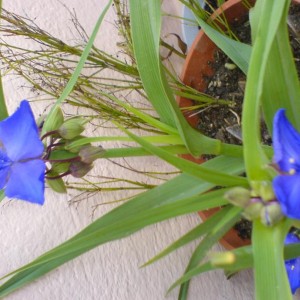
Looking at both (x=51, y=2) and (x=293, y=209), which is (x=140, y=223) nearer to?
(x=293, y=209)

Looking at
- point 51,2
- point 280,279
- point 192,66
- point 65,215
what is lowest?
point 280,279

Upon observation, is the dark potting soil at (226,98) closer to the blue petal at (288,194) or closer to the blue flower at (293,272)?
the blue flower at (293,272)

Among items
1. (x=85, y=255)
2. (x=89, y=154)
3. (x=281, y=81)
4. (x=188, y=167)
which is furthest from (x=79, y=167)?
(x=85, y=255)

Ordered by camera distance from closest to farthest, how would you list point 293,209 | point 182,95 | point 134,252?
point 293,209 < point 182,95 < point 134,252

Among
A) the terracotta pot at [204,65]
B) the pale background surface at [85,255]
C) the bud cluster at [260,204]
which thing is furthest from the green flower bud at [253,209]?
the pale background surface at [85,255]

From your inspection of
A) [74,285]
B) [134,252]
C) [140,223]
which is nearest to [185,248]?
[134,252]

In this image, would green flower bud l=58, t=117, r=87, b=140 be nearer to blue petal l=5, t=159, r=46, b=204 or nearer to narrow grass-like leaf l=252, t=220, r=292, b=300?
blue petal l=5, t=159, r=46, b=204

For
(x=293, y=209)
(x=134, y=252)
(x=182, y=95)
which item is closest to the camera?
(x=293, y=209)
